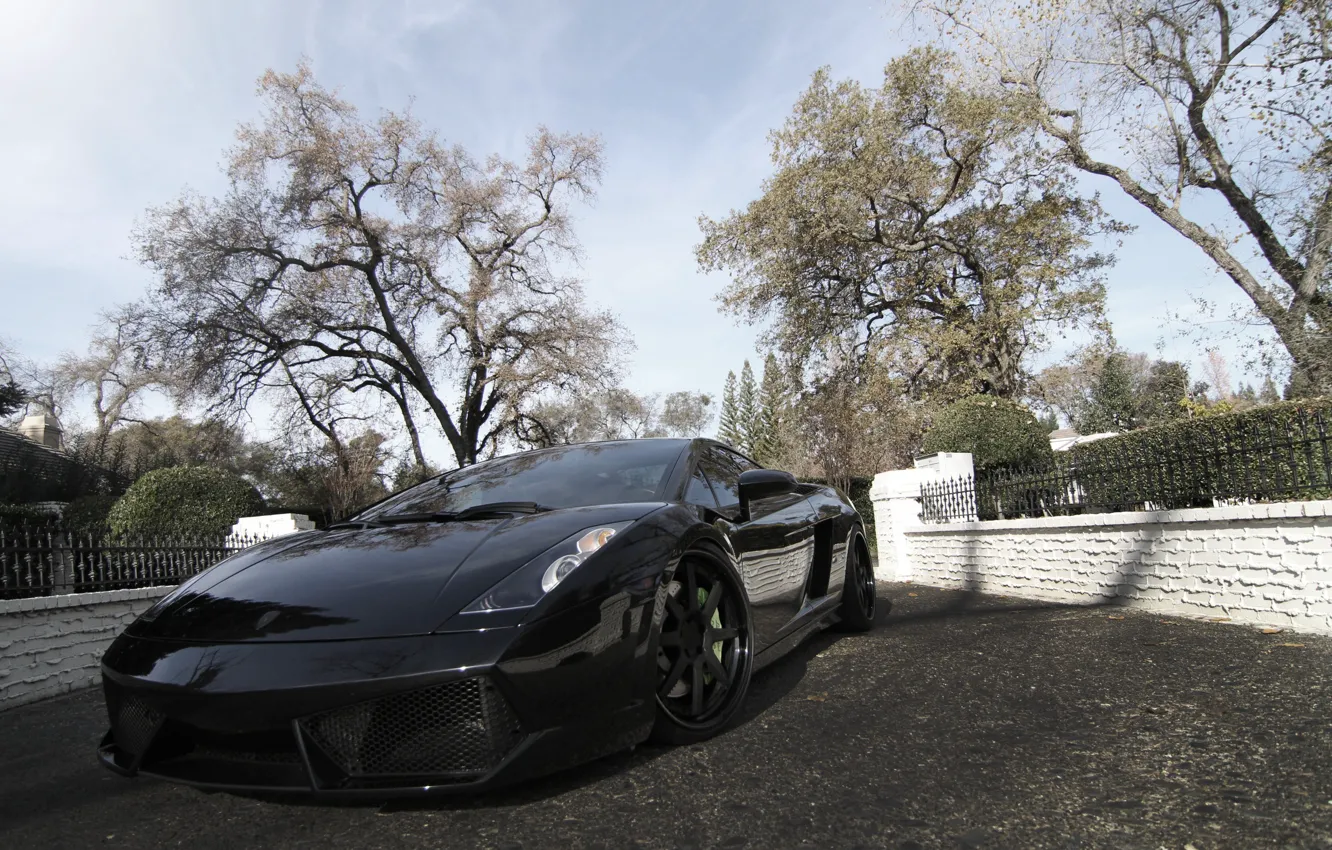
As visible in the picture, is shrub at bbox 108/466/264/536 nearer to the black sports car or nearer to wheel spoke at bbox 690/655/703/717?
the black sports car

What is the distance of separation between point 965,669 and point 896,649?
0.70 m

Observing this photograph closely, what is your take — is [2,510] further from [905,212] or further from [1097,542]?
[905,212]

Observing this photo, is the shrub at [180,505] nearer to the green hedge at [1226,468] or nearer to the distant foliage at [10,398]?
the distant foliage at [10,398]

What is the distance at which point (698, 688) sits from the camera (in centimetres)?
285

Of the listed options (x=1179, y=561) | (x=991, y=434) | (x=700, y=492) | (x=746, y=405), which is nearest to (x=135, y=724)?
(x=700, y=492)

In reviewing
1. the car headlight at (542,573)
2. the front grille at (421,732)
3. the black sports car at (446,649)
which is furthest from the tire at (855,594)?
the front grille at (421,732)

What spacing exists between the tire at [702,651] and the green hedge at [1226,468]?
409 cm

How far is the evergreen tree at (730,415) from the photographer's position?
3167 inches

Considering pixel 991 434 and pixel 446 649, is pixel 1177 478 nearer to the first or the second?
pixel 446 649

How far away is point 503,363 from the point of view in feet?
85.3

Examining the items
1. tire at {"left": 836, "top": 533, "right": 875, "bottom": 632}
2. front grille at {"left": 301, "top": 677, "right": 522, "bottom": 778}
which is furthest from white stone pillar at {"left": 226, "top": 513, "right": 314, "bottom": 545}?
front grille at {"left": 301, "top": 677, "right": 522, "bottom": 778}

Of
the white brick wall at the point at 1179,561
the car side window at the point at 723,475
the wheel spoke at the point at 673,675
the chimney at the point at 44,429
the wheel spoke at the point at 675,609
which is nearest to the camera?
the wheel spoke at the point at 673,675

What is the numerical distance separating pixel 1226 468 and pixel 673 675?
16.3ft

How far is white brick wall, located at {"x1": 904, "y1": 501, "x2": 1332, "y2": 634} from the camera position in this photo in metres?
4.82
